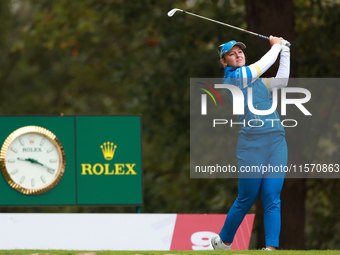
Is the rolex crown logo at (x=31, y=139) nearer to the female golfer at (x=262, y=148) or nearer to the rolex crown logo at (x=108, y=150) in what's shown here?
the rolex crown logo at (x=108, y=150)

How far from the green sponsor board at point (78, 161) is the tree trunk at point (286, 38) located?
10.5 feet

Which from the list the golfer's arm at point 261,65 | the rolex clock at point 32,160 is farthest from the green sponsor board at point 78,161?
the golfer's arm at point 261,65

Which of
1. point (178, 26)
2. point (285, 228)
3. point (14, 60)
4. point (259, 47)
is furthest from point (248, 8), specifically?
point (14, 60)

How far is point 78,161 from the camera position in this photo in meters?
8.03

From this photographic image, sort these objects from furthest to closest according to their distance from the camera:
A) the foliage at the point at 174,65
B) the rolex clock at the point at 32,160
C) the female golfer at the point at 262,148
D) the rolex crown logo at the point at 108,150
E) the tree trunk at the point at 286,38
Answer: the foliage at the point at 174,65, the tree trunk at the point at 286,38, the rolex crown logo at the point at 108,150, the rolex clock at the point at 32,160, the female golfer at the point at 262,148

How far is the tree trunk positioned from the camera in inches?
411

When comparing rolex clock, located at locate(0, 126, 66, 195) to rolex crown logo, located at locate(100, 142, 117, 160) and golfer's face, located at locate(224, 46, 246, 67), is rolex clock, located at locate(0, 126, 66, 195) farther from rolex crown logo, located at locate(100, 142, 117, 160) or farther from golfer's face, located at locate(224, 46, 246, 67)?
golfer's face, located at locate(224, 46, 246, 67)

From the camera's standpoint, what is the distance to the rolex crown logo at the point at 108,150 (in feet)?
26.6

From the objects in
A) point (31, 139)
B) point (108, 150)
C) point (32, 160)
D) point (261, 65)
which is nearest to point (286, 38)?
point (108, 150)

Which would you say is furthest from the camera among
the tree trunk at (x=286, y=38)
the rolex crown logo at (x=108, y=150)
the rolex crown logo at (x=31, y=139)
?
the tree trunk at (x=286, y=38)

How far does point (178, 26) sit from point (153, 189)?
3.77m

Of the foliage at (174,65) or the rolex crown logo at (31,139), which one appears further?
the foliage at (174,65)

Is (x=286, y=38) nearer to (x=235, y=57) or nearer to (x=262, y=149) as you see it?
(x=235, y=57)

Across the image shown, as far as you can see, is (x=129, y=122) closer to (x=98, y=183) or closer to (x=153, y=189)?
(x=98, y=183)
